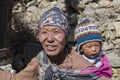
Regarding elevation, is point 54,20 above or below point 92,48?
above

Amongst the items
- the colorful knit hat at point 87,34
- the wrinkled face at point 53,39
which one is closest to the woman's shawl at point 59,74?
the wrinkled face at point 53,39

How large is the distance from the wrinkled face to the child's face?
2.26ft

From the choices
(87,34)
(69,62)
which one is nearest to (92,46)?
(87,34)

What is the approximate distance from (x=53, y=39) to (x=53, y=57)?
7.1 inches

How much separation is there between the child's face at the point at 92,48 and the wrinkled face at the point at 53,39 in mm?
689

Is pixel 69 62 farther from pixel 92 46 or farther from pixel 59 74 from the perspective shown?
pixel 92 46

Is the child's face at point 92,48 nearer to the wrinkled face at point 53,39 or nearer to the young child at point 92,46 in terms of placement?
the young child at point 92,46

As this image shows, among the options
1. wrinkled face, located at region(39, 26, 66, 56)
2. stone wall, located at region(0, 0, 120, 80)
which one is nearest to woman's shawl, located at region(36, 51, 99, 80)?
wrinkled face, located at region(39, 26, 66, 56)

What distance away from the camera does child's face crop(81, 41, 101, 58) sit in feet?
11.9

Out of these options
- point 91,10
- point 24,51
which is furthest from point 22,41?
point 91,10

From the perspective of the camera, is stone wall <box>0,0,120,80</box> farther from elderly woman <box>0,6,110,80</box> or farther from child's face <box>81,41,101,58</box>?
elderly woman <box>0,6,110,80</box>

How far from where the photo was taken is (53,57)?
3062mm

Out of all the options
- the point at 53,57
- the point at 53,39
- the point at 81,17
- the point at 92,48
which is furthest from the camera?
the point at 81,17

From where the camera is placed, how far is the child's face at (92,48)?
11.9 ft
